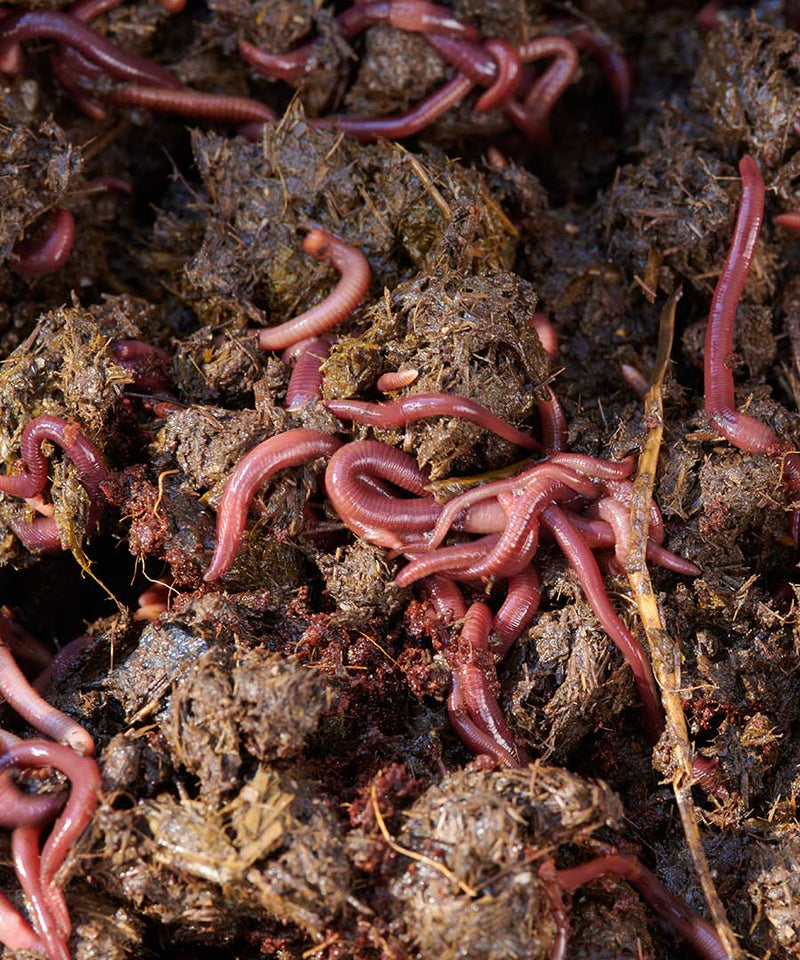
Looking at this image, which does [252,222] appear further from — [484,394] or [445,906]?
[445,906]

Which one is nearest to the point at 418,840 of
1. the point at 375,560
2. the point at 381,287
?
the point at 375,560

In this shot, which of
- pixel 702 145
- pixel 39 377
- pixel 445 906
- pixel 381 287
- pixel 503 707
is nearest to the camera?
pixel 445 906

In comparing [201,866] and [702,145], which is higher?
[702,145]

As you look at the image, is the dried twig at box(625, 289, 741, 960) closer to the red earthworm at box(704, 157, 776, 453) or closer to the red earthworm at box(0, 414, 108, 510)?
the red earthworm at box(704, 157, 776, 453)

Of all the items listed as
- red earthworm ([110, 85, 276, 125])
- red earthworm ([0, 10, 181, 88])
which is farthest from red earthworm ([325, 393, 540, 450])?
red earthworm ([0, 10, 181, 88])

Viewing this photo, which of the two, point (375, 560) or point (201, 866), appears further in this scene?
point (375, 560)

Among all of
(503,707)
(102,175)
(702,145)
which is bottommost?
(503,707)
